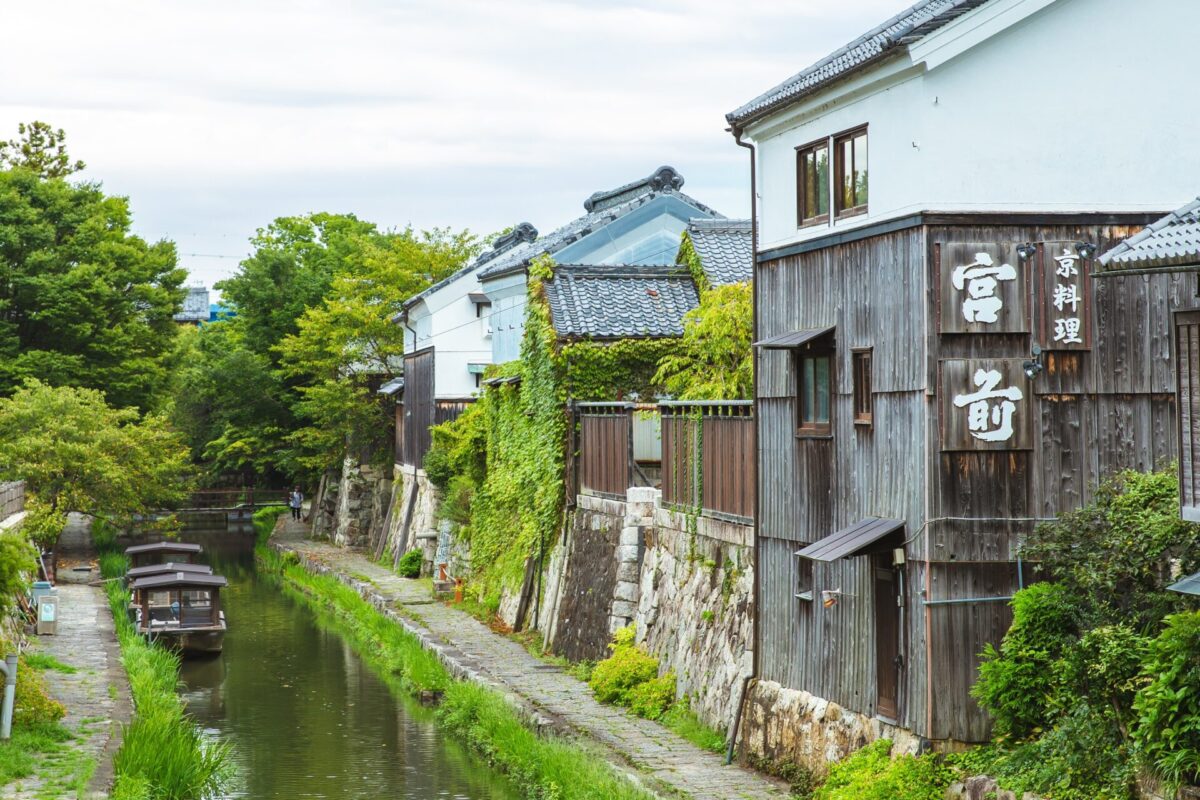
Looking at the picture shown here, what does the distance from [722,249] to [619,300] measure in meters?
2.96

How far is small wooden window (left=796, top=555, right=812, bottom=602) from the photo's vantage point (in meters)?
15.3

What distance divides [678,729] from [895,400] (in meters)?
6.47

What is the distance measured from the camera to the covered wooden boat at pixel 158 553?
39.3 metres

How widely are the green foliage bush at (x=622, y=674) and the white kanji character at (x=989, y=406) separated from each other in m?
8.47

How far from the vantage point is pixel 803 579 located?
1537cm

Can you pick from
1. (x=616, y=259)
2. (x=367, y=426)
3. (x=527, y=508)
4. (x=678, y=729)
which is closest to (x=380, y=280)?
(x=367, y=426)

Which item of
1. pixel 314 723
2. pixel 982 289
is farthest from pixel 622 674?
pixel 982 289

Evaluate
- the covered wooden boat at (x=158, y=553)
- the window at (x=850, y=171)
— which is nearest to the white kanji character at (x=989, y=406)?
the window at (x=850, y=171)

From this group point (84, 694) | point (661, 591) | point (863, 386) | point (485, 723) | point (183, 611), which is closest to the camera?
point (863, 386)

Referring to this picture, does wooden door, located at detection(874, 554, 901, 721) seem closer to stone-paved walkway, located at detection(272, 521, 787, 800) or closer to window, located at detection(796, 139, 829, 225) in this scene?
stone-paved walkway, located at detection(272, 521, 787, 800)

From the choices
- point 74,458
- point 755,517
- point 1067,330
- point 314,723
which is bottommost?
point 314,723

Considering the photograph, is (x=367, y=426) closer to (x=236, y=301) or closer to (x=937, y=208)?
(x=236, y=301)

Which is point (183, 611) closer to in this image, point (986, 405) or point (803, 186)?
point (803, 186)

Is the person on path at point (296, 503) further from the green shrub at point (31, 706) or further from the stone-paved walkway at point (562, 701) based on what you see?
the green shrub at point (31, 706)
